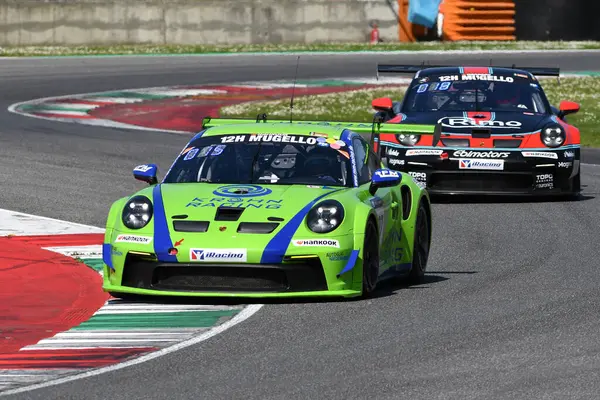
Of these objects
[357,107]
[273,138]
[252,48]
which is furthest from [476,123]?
[252,48]

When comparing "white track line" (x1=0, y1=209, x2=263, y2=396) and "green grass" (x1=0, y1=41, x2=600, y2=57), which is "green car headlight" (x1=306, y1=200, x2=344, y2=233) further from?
"green grass" (x1=0, y1=41, x2=600, y2=57)

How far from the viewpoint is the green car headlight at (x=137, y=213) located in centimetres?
926

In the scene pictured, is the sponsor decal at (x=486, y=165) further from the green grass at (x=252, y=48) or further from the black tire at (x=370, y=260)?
the green grass at (x=252, y=48)

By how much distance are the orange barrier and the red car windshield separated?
31.0 m

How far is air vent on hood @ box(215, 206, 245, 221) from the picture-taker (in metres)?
9.14

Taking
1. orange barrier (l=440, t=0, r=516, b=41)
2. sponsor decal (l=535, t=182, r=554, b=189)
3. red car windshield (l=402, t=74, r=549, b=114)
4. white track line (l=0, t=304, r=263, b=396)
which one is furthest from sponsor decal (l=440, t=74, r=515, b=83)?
orange barrier (l=440, t=0, r=516, b=41)

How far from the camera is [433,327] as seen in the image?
328 inches

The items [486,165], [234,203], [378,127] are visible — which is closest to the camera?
[234,203]

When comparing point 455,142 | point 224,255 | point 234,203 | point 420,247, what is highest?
point 234,203

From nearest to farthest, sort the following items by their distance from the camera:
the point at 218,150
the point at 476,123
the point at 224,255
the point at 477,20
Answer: the point at 224,255 < the point at 218,150 < the point at 476,123 < the point at 477,20

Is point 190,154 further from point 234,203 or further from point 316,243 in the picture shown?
point 316,243

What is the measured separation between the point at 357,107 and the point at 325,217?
17.8 meters

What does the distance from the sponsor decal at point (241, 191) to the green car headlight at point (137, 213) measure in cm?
46

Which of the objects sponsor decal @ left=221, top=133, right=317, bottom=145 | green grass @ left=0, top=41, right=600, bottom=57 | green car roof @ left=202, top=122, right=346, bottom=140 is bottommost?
green grass @ left=0, top=41, right=600, bottom=57
